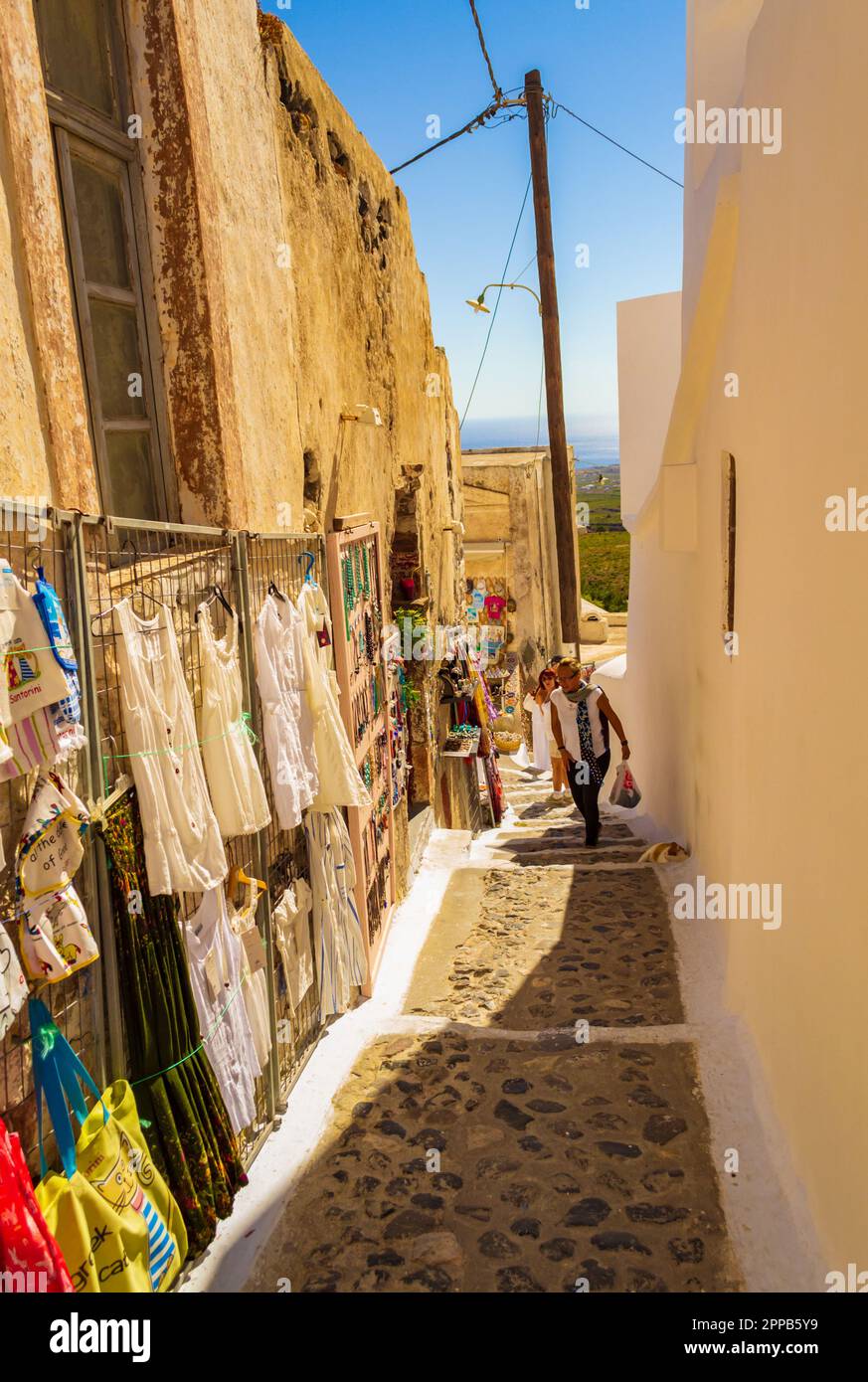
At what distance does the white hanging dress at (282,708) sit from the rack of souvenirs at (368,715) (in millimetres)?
639

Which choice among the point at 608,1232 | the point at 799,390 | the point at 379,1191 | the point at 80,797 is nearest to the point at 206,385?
the point at 80,797

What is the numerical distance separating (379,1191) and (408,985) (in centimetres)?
197

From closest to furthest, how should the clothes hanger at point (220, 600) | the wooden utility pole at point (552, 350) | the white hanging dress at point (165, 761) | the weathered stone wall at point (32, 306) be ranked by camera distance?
1. the weathered stone wall at point (32, 306)
2. the white hanging dress at point (165, 761)
3. the clothes hanger at point (220, 600)
4. the wooden utility pole at point (552, 350)


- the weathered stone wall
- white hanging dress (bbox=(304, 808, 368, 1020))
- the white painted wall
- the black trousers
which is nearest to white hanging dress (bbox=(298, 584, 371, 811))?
white hanging dress (bbox=(304, 808, 368, 1020))

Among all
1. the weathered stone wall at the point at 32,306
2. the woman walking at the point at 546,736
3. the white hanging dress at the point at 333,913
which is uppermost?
the weathered stone wall at the point at 32,306

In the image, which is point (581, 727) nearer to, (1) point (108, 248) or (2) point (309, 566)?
(2) point (309, 566)

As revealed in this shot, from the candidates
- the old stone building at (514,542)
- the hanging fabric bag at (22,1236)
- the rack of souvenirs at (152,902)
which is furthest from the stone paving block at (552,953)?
the old stone building at (514,542)

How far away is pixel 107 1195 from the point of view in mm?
2662

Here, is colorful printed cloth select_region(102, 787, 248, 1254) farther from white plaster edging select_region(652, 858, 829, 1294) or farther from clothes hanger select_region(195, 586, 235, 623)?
white plaster edging select_region(652, 858, 829, 1294)

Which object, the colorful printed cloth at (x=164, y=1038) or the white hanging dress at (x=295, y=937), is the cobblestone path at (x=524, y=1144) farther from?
the white hanging dress at (x=295, y=937)

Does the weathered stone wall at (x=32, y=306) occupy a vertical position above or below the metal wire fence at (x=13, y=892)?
above

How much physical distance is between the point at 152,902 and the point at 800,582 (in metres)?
2.30

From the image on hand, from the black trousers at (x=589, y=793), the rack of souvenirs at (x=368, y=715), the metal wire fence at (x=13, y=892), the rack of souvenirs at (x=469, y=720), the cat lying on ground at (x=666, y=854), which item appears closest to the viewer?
the metal wire fence at (x=13, y=892)

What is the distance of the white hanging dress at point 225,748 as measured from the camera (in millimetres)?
3527
